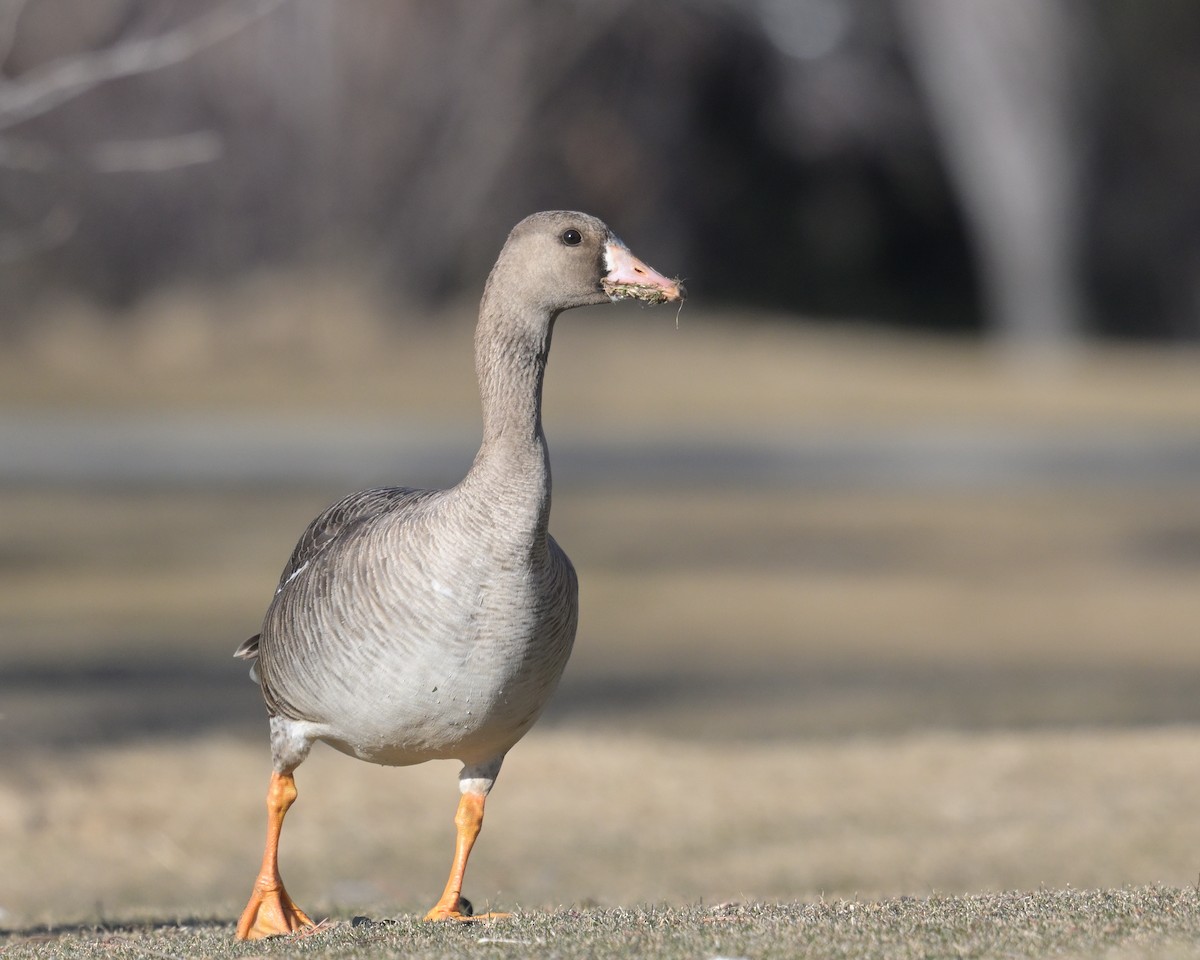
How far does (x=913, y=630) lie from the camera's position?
15070mm

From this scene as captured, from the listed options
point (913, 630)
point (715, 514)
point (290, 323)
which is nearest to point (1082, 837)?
point (913, 630)

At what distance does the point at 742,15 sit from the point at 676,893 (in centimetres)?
3150

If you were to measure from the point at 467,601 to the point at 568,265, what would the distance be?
1.08 metres

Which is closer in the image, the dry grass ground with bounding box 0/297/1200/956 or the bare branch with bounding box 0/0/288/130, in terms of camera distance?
the dry grass ground with bounding box 0/297/1200/956

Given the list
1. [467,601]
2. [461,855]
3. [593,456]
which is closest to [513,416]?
[467,601]

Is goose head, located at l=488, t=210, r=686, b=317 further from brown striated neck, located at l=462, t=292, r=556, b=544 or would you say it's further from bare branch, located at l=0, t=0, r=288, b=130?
bare branch, located at l=0, t=0, r=288, b=130

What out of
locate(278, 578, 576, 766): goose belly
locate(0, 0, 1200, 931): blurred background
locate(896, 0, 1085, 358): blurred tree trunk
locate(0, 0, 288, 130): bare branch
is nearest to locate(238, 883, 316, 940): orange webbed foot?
locate(278, 578, 576, 766): goose belly

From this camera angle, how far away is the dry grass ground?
7602 millimetres

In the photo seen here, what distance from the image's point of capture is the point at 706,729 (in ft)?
37.2

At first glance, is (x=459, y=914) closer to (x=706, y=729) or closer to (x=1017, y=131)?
(x=706, y=729)

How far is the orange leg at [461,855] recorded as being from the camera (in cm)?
581

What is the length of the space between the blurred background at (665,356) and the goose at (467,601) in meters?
2.20

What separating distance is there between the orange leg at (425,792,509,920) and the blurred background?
1907 mm

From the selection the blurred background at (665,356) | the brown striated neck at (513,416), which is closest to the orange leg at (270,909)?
the brown striated neck at (513,416)
